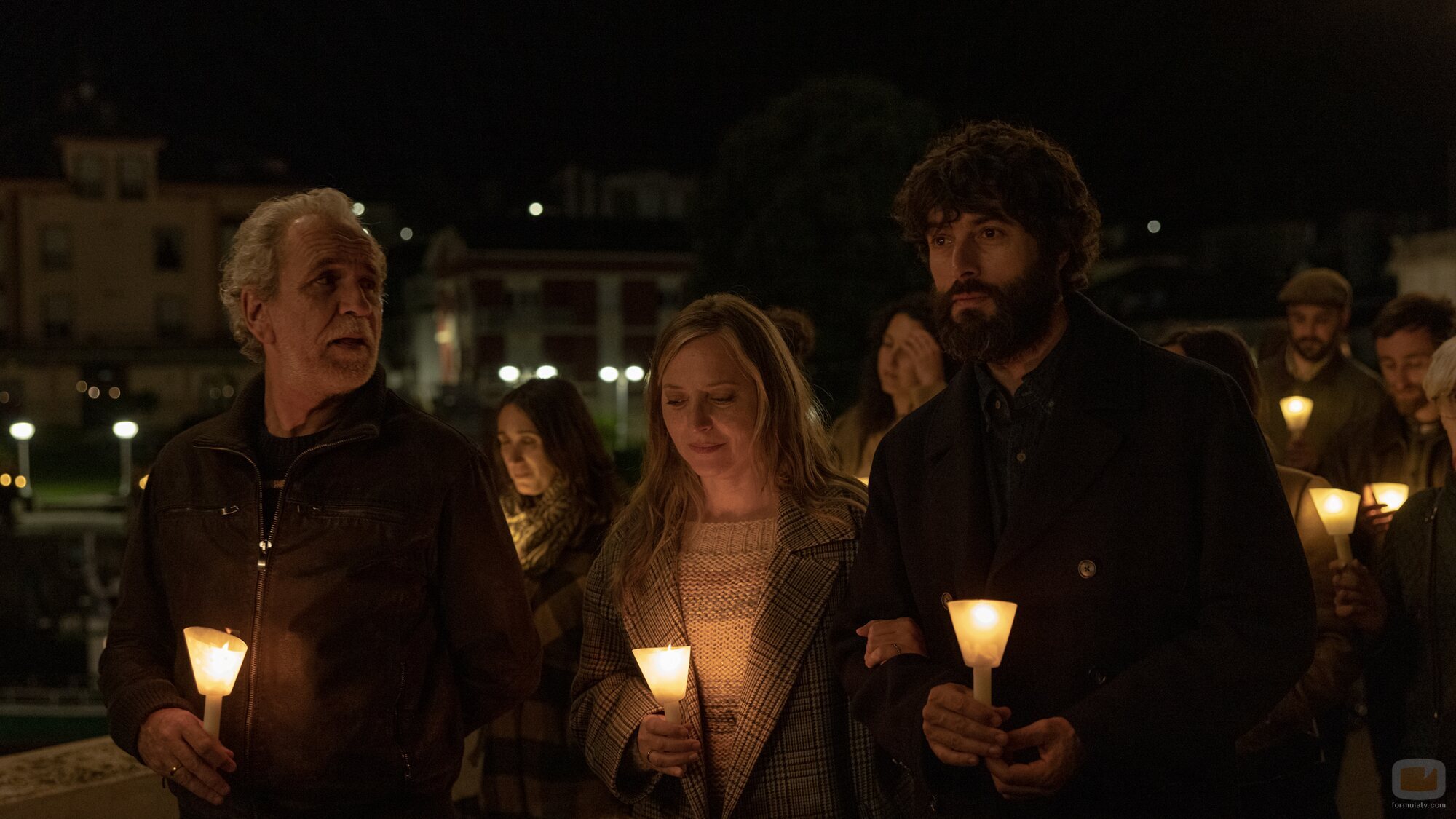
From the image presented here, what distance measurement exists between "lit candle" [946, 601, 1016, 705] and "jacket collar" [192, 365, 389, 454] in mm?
1458

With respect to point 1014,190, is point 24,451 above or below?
below

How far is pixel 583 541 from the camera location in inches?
179

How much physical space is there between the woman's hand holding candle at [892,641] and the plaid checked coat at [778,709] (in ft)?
1.58

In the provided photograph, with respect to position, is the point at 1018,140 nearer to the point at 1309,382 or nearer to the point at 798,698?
the point at 798,698

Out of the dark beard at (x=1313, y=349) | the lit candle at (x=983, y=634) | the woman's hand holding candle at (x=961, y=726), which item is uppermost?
the dark beard at (x=1313, y=349)

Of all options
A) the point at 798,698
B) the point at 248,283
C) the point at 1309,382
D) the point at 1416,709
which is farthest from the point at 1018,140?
the point at 1309,382

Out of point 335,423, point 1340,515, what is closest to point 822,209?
point 1340,515

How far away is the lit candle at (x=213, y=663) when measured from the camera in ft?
8.92

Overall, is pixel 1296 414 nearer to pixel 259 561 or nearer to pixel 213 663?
pixel 259 561

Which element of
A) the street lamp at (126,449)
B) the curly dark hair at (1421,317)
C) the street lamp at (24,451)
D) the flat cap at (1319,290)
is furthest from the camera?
the street lamp at (126,449)

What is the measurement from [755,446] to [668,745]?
2.96 feet

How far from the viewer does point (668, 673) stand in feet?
9.79

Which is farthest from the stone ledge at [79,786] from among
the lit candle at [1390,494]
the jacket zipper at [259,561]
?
the lit candle at [1390,494]

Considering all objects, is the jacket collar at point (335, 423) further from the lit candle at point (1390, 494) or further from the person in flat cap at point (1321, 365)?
the person in flat cap at point (1321, 365)
